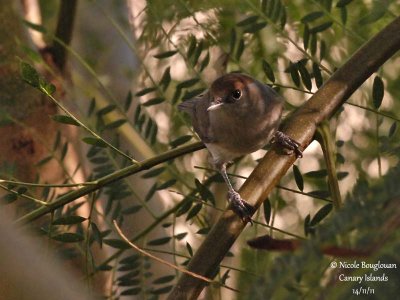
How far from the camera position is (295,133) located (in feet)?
3.19

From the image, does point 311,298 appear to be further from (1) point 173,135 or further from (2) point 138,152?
(2) point 138,152

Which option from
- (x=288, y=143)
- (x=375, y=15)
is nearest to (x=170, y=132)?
(x=375, y=15)

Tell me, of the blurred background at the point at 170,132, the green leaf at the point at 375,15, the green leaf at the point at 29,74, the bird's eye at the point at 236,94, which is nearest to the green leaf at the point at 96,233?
the blurred background at the point at 170,132

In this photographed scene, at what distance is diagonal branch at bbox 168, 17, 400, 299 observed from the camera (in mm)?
848

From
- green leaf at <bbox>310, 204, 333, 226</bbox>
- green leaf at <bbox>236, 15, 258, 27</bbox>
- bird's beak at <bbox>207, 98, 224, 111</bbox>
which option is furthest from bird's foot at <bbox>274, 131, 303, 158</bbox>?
bird's beak at <bbox>207, 98, 224, 111</bbox>

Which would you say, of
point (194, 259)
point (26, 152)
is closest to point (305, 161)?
point (26, 152)

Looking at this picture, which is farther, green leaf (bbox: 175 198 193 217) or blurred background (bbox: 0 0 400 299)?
green leaf (bbox: 175 198 193 217)

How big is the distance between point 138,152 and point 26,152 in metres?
0.51

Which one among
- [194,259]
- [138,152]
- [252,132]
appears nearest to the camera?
[194,259]

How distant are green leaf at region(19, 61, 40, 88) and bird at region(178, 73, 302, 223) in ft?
1.87

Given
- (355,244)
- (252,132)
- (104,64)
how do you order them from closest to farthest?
(355,244) < (252,132) < (104,64)

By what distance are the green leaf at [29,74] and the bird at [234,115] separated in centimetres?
57

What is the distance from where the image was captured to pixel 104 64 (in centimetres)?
264

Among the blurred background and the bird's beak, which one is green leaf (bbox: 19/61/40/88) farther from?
the bird's beak
